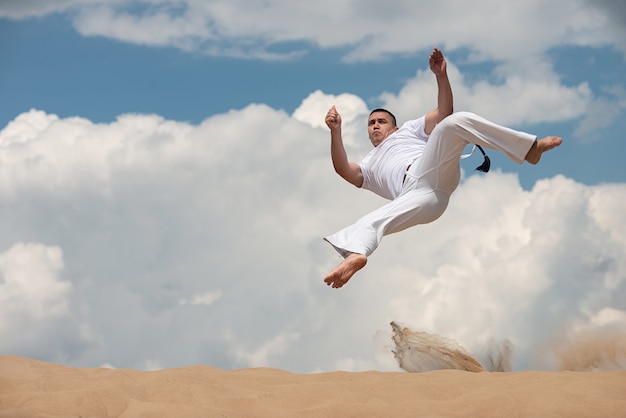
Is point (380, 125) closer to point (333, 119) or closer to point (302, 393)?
point (333, 119)

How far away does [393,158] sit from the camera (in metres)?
7.38

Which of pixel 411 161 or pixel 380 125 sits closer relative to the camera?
pixel 411 161

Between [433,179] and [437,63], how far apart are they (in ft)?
3.45

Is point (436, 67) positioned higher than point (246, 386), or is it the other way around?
point (436, 67)

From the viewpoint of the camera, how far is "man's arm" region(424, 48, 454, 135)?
712cm

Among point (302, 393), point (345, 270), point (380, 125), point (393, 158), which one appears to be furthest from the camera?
point (380, 125)

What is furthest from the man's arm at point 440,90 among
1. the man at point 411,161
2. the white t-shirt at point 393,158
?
the white t-shirt at point 393,158

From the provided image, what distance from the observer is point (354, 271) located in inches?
243

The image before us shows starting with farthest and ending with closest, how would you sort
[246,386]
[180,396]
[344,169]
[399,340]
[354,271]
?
[399,340]
[344,169]
[246,386]
[180,396]
[354,271]

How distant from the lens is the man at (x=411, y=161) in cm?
633

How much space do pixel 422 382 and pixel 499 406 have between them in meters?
0.96

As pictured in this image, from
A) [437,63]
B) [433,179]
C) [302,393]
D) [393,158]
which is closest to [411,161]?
[393,158]

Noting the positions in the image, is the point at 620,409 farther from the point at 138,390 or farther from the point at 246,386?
the point at 138,390

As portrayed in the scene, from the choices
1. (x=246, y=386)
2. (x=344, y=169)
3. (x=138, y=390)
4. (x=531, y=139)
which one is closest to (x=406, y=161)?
(x=344, y=169)
